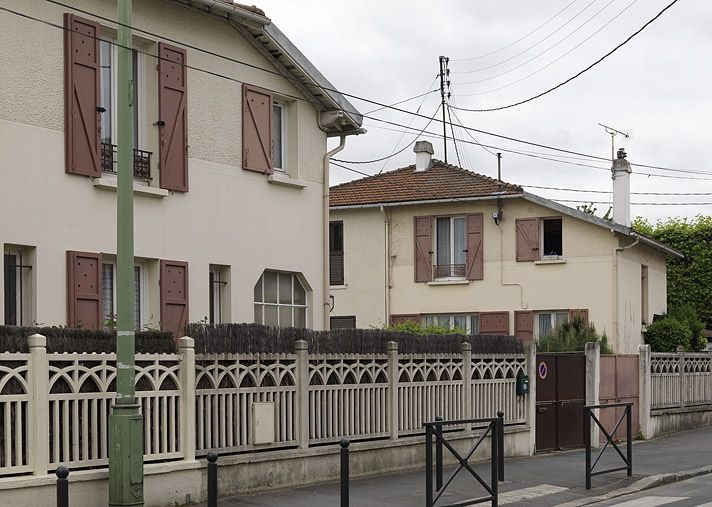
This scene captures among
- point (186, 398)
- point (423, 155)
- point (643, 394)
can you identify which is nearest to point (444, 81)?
point (423, 155)

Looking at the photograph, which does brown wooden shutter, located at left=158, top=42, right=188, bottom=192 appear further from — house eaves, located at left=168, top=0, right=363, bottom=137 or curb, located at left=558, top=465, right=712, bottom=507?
curb, located at left=558, top=465, right=712, bottom=507

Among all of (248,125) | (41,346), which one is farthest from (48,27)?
(41,346)

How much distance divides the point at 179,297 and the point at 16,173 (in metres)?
3.17

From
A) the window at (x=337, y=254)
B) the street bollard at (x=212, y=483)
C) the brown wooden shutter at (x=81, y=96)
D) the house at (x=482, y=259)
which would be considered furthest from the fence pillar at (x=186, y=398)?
the window at (x=337, y=254)

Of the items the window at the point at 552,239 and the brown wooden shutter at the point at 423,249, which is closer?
the window at the point at 552,239

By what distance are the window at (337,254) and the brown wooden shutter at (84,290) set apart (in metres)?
17.9

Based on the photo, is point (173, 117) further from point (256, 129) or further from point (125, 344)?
point (125, 344)

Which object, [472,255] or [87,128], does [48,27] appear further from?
[472,255]

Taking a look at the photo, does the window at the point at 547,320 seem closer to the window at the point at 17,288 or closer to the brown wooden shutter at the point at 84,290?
the brown wooden shutter at the point at 84,290

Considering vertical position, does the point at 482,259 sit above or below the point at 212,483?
above

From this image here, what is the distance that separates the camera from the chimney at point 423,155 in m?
32.9

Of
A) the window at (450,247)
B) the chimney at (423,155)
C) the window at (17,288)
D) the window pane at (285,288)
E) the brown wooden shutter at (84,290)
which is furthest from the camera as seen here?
the chimney at (423,155)

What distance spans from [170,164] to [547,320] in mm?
17230

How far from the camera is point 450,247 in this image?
31266mm
